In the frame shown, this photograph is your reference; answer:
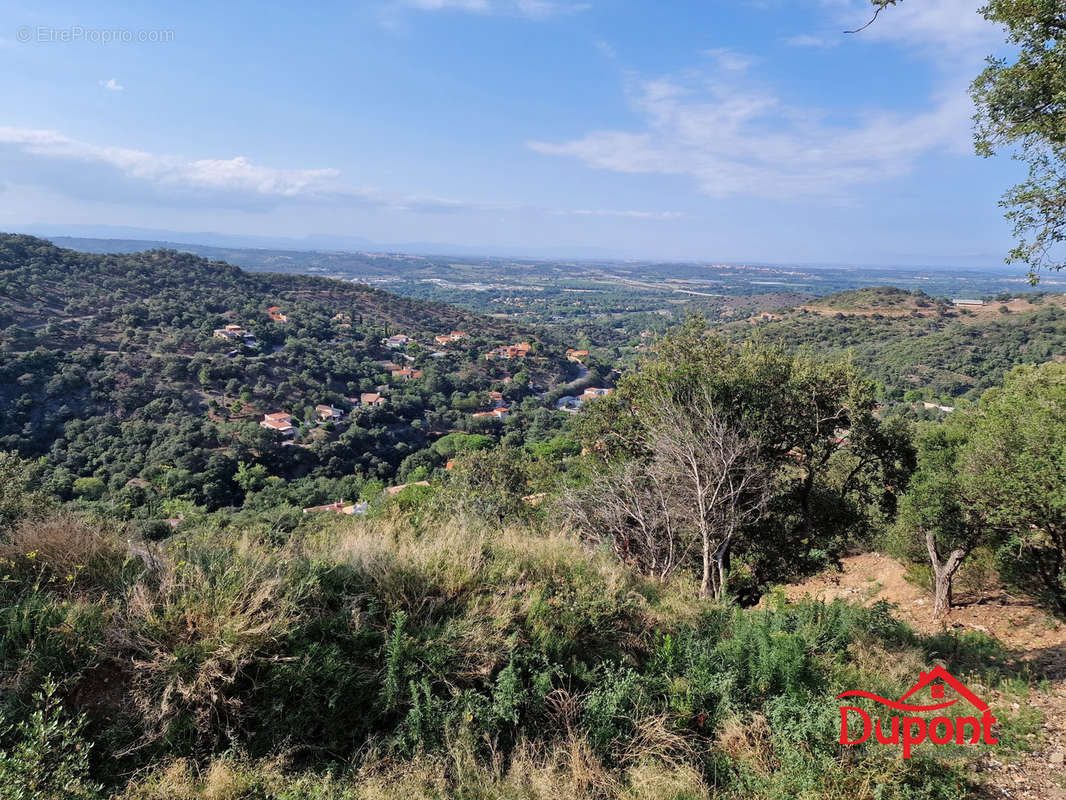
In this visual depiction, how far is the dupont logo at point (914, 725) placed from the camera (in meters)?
3.12

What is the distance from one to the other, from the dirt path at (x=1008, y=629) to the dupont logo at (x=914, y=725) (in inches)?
8.0

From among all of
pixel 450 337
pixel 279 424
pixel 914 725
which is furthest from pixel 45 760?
pixel 450 337

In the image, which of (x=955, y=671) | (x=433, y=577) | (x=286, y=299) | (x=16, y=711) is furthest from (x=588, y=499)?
(x=286, y=299)

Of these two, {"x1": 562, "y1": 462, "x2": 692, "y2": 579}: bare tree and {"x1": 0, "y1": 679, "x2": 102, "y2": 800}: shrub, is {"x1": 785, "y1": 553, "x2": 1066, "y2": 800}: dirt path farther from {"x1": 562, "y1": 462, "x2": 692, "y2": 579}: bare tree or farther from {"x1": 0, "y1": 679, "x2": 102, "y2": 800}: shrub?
{"x1": 0, "y1": 679, "x2": 102, "y2": 800}: shrub

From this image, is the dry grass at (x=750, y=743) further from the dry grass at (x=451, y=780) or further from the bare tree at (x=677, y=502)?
the bare tree at (x=677, y=502)

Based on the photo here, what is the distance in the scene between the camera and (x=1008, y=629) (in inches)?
242

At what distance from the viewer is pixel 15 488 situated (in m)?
5.02

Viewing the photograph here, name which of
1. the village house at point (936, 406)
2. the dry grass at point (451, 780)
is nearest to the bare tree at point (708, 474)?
the dry grass at point (451, 780)

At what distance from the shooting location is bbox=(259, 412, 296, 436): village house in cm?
3567

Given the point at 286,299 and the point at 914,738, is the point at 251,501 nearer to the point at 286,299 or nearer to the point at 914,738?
the point at 914,738

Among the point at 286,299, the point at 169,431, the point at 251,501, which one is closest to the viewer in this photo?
the point at 251,501

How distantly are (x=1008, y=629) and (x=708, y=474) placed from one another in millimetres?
4172

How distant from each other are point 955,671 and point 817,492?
19.2ft

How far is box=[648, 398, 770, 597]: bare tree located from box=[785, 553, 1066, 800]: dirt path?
1.48 meters
